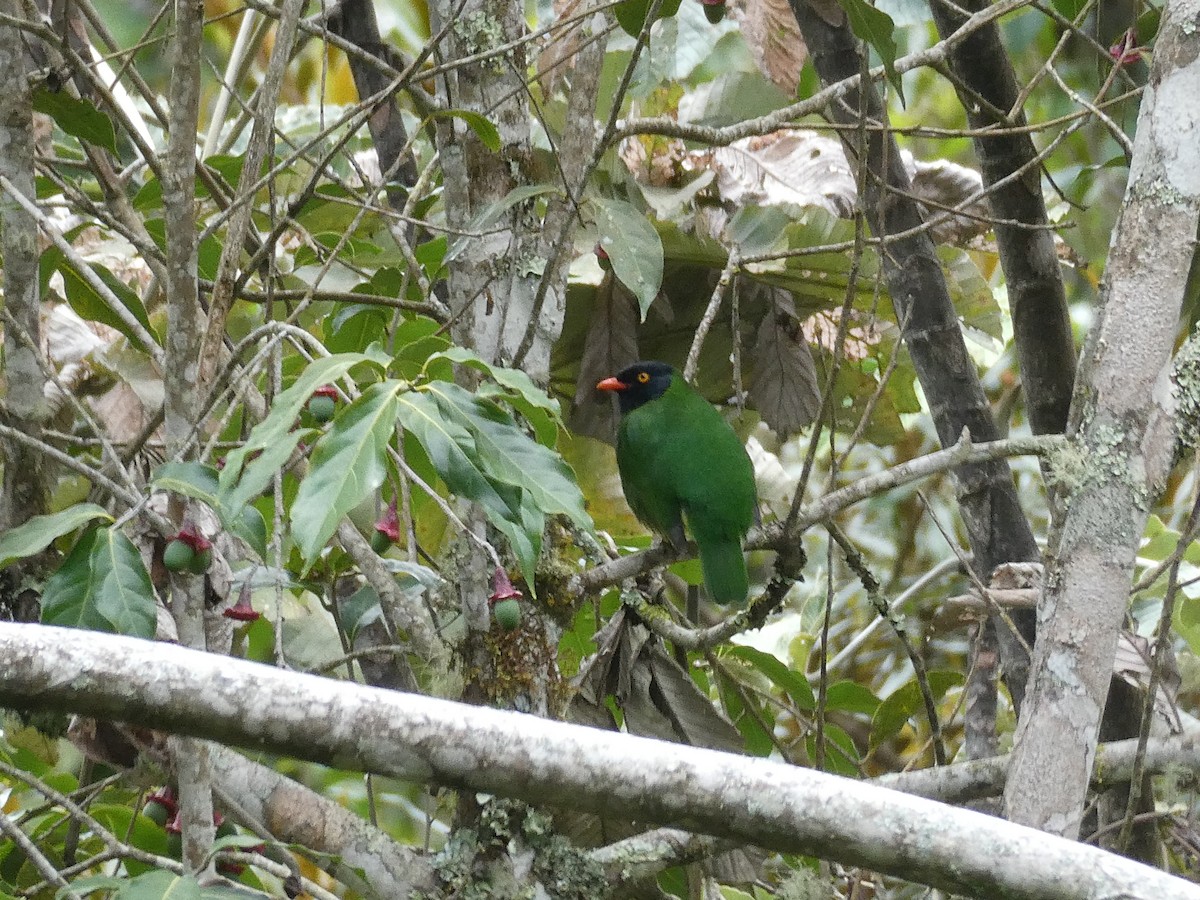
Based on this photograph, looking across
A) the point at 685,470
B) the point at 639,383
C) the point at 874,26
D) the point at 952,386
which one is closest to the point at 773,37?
the point at 639,383

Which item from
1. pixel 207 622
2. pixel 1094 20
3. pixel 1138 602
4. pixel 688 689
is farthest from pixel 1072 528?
pixel 1094 20

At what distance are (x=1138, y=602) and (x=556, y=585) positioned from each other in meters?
2.77

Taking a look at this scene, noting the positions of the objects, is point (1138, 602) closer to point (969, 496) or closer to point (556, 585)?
point (969, 496)

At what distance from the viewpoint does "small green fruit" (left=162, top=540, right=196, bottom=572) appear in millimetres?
2271

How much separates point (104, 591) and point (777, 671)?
1.97 m

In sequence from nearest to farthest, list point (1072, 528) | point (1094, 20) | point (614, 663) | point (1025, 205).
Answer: point (1072, 528) → point (614, 663) → point (1025, 205) → point (1094, 20)

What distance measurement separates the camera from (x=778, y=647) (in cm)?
599

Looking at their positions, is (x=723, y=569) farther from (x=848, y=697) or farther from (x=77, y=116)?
(x=77, y=116)

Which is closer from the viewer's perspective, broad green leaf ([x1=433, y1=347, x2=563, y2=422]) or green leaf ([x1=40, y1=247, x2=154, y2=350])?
broad green leaf ([x1=433, y1=347, x2=563, y2=422])

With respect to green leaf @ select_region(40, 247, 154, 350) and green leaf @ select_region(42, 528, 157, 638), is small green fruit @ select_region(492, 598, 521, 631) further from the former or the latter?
green leaf @ select_region(40, 247, 154, 350)

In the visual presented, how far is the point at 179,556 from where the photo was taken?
228cm

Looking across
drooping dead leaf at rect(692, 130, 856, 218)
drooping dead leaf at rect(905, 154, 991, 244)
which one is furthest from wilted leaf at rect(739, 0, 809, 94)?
drooping dead leaf at rect(905, 154, 991, 244)

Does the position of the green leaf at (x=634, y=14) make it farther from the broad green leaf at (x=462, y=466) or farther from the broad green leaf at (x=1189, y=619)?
the broad green leaf at (x=1189, y=619)

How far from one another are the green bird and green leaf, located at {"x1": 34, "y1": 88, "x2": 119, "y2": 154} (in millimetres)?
1661
